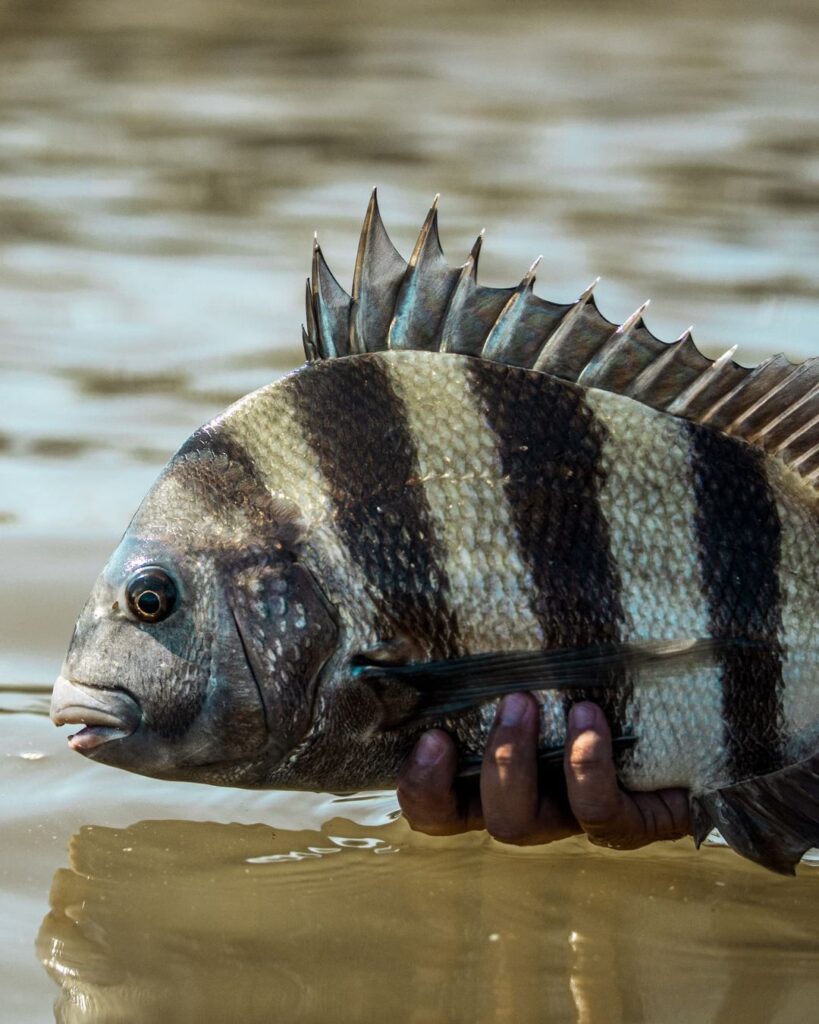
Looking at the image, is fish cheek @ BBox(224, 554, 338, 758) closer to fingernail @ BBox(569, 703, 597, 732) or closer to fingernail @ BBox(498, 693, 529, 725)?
fingernail @ BBox(498, 693, 529, 725)

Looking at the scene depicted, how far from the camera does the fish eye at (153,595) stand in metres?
2.87

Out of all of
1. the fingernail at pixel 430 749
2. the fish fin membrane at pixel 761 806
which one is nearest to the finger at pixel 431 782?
the fingernail at pixel 430 749

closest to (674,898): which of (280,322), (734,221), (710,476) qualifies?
(710,476)

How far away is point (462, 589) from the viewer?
9.41 feet

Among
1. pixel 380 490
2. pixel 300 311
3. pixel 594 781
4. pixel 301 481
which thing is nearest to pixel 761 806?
pixel 594 781

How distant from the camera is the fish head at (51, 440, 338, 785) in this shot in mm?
2855

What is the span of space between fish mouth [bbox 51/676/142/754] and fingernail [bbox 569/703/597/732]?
724 millimetres

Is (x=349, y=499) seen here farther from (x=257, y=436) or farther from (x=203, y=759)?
(x=203, y=759)

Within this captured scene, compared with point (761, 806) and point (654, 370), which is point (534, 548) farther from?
point (761, 806)

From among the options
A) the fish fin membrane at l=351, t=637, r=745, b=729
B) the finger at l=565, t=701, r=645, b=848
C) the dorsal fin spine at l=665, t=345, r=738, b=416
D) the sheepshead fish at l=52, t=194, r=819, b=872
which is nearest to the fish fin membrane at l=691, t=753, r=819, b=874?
the sheepshead fish at l=52, t=194, r=819, b=872

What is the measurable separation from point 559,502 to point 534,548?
9 centimetres

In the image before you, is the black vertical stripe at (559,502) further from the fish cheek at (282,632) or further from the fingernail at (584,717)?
the fish cheek at (282,632)

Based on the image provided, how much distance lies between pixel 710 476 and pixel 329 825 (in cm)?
115

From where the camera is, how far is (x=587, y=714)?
2.89m
